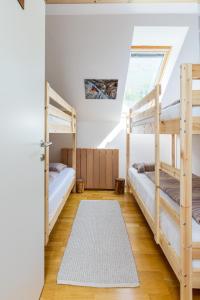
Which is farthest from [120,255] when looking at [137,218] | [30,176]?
[30,176]

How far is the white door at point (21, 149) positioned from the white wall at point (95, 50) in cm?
152

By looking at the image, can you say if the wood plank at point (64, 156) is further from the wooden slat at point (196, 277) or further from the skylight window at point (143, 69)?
the wooden slat at point (196, 277)

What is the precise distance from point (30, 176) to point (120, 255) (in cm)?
A: 114

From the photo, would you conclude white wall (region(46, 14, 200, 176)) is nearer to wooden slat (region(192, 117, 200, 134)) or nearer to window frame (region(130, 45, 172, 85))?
window frame (region(130, 45, 172, 85))

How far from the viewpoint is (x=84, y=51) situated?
3023 millimetres

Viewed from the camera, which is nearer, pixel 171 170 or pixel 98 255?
pixel 171 170

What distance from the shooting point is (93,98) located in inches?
149

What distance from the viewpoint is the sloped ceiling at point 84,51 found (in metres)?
2.74

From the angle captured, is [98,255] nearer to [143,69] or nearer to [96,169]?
[96,169]

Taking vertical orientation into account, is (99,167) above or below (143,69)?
below

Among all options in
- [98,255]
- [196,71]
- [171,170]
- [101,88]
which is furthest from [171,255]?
[101,88]

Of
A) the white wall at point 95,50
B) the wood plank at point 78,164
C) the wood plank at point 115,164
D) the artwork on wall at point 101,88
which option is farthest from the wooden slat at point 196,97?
the wood plank at point 78,164

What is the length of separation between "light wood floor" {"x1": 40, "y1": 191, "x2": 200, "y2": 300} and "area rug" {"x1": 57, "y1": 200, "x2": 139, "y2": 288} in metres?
0.05

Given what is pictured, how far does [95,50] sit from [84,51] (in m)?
0.15
